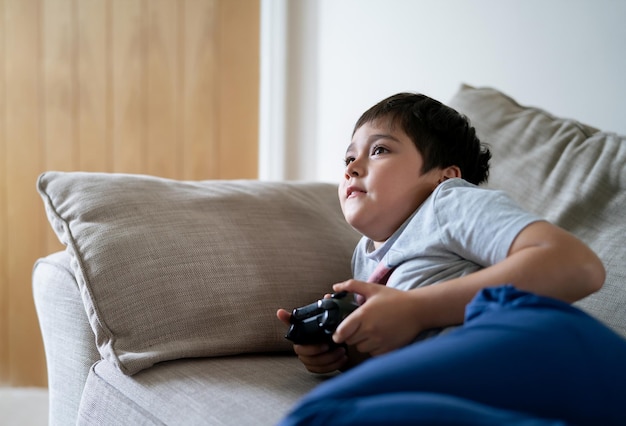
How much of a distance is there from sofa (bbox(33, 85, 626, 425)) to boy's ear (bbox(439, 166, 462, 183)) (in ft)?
0.94

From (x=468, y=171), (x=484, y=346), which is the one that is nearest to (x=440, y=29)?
(x=468, y=171)

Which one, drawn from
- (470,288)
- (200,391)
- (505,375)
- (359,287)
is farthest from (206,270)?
(505,375)

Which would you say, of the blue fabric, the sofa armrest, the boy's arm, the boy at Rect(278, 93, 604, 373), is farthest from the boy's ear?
the sofa armrest

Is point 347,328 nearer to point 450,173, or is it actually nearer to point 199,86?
point 450,173

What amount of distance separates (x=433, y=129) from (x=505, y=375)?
0.56m

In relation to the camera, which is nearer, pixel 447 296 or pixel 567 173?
pixel 447 296

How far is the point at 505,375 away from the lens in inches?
27.7

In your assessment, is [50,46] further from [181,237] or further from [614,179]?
[614,179]

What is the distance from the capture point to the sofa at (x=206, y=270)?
3.77 ft

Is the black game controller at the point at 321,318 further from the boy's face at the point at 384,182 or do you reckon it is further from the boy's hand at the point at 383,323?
the boy's face at the point at 384,182

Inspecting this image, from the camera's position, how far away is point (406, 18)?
7.91 feet

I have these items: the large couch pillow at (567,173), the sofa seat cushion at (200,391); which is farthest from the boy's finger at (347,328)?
the large couch pillow at (567,173)

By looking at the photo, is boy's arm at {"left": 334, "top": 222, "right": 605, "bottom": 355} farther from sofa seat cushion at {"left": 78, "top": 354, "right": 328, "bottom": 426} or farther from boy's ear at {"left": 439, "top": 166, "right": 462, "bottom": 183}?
boy's ear at {"left": 439, "top": 166, "right": 462, "bottom": 183}

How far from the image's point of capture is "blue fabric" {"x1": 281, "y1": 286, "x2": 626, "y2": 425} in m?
0.64
